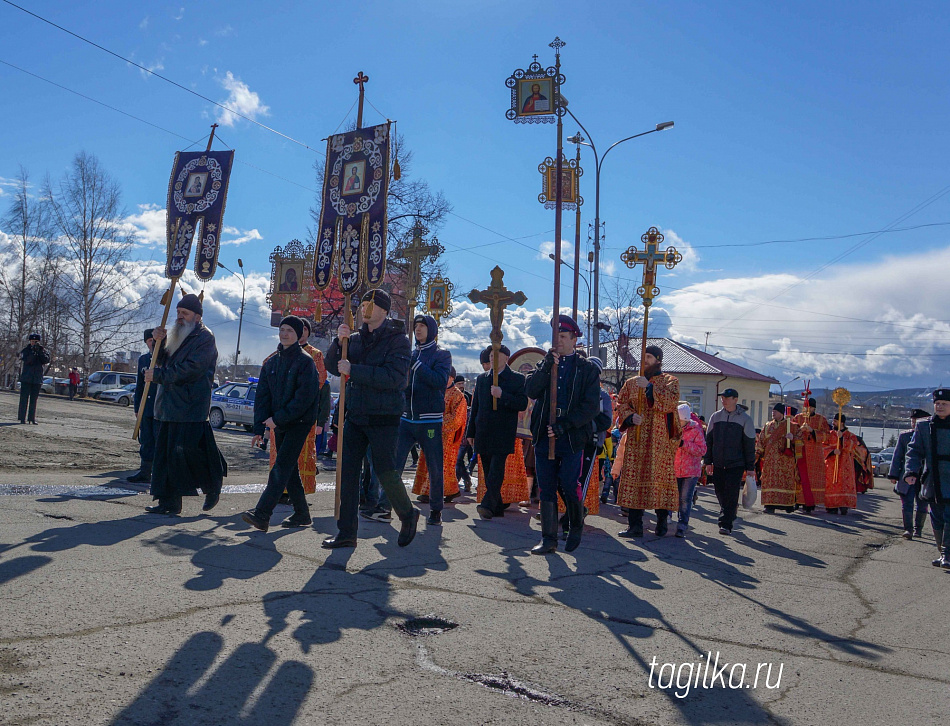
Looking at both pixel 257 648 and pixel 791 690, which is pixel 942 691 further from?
pixel 257 648

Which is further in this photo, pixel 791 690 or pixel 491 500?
pixel 491 500

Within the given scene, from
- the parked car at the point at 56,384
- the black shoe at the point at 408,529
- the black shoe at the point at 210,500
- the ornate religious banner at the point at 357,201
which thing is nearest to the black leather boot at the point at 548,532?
the black shoe at the point at 408,529

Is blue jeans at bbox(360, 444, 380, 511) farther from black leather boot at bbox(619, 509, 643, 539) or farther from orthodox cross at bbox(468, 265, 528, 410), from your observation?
black leather boot at bbox(619, 509, 643, 539)

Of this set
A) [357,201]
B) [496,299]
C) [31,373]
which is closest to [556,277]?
[496,299]

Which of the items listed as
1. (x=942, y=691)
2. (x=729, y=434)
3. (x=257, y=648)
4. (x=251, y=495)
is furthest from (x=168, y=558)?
(x=729, y=434)

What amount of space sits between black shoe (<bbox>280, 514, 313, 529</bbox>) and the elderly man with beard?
853 millimetres

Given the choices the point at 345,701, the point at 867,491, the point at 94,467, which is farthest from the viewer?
the point at 867,491

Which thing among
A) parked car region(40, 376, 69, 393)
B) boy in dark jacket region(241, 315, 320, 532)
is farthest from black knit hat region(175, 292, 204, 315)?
parked car region(40, 376, 69, 393)

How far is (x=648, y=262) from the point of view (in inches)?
374

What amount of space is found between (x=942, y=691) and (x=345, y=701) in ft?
9.25

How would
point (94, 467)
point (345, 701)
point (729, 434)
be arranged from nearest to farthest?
point (345, 701) → point (729, 434) → point (94, 467)

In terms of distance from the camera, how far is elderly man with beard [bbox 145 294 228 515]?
6.83m

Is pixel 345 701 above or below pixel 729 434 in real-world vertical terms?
below

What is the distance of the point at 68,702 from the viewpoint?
2.75 meters
